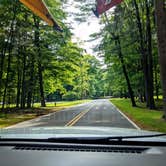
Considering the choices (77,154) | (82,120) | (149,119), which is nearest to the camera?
(77,154)

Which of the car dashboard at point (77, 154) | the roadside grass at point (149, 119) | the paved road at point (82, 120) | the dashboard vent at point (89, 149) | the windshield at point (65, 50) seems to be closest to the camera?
the car dashboard at point (77, 154)

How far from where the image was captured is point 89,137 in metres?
3.45

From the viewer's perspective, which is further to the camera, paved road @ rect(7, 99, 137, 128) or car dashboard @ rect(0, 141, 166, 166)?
paved road @ rect(7, 99, 137, 128)

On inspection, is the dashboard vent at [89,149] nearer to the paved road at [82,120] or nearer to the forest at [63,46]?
the paved road at [82,120]

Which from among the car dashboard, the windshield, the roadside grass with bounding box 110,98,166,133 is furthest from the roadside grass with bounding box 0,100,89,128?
the car dashboard

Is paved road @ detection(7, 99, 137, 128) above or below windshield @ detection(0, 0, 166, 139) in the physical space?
below

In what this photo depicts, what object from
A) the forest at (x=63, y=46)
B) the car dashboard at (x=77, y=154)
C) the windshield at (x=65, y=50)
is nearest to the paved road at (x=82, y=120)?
the windshield at (x=65, y=50)

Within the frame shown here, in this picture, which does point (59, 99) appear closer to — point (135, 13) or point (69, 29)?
point (69, 29)

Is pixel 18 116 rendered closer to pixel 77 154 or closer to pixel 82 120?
pixel 82 120

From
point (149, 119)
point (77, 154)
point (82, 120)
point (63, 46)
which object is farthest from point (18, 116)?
point (77, 154)

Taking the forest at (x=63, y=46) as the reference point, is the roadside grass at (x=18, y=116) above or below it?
below

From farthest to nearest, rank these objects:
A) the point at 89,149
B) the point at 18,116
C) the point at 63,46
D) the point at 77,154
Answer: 1. the point at 63,46
2. the point at 18,116
3. the point at 89,149
4. the point at 77,154

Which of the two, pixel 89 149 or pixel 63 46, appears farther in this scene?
pixel 63 46

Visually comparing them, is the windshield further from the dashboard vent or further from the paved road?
the dashboard vent
